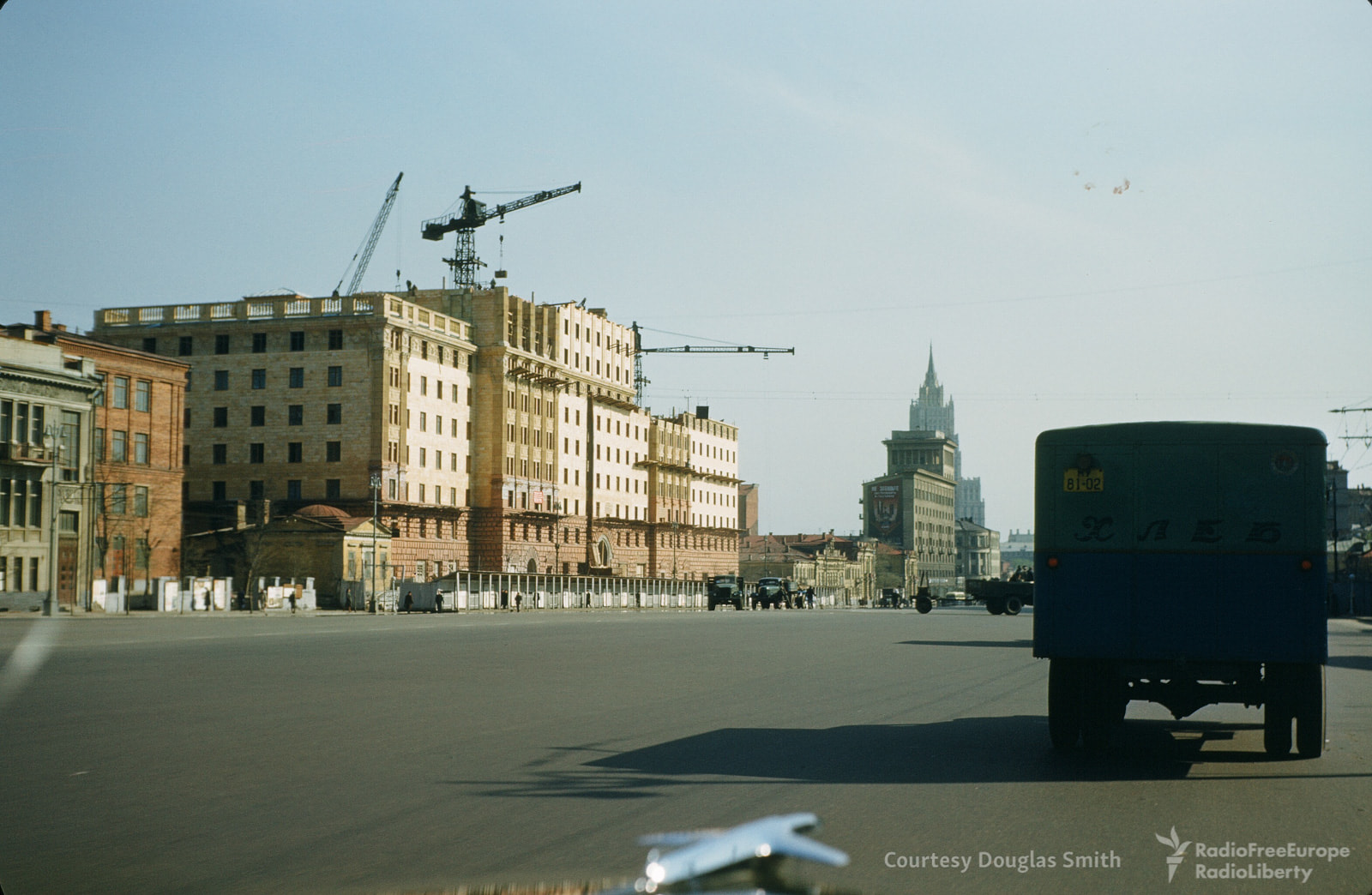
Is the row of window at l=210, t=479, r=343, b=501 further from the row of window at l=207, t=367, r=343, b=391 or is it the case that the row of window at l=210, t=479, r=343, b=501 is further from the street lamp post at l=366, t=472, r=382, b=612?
the row of window at l=207, t=367, r=343, b=391

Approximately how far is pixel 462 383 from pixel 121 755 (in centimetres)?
8985

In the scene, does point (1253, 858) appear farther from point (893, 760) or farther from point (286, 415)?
point (286, 415)

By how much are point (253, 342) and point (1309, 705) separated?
3497 inches

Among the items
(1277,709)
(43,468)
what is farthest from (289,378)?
(1277,709)

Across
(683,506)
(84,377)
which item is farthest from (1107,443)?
(683,506)

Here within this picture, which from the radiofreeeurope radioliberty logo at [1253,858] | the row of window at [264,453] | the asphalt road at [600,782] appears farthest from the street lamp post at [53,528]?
the radiofreeeurope radioliberty logo at [1253,858]

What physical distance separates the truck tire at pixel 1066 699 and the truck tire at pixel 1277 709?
154cm

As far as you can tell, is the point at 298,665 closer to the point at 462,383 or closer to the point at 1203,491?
the point at 1203,491

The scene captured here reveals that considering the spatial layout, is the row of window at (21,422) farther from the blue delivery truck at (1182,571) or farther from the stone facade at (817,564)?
the stone facade at (817,564)

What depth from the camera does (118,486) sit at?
68.5 metres

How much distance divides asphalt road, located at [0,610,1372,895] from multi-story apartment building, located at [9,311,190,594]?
1988 inches

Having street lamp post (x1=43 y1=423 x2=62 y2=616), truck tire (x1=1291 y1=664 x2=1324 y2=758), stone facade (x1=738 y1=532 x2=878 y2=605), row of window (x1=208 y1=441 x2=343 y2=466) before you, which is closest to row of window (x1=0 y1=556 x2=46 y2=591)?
street lamp post (x1=43 y1=423 x2=62 y2=616)

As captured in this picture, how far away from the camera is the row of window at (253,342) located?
90688 mm

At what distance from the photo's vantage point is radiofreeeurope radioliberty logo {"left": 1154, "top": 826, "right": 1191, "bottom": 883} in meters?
6.77
